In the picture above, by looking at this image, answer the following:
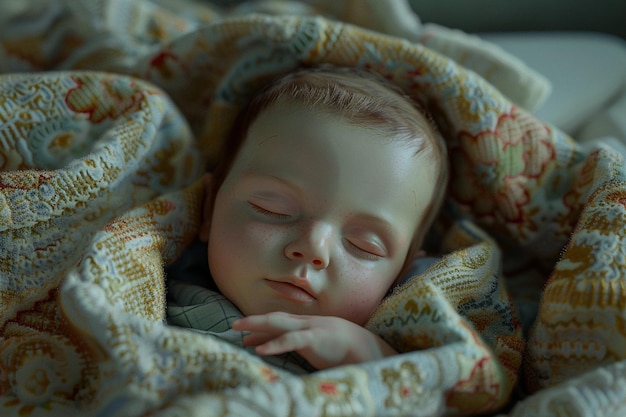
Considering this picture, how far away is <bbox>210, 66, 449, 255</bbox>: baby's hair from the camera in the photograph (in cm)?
93

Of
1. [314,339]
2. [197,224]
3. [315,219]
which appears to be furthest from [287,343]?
[197,224]

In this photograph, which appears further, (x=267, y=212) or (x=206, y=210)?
(x=206, y=210)

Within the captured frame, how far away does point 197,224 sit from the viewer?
1.00m

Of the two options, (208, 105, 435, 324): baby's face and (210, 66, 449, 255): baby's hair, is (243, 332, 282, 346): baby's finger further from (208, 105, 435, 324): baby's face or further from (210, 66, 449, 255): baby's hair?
(210, 66, 449, 255): baby's hair

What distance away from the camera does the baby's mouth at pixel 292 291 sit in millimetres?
828

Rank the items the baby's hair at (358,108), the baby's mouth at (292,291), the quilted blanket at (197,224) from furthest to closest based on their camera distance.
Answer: the baby's hair at (358,108)
the baby's mouth at (292,291)
the quilted blanket at (197,224)

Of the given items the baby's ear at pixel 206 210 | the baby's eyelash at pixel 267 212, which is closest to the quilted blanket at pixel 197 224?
the baby's ear at pixel 206 210

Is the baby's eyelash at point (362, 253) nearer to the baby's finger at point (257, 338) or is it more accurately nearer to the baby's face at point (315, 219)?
the baby's face at point (315, 219)

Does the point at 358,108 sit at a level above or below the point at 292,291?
above

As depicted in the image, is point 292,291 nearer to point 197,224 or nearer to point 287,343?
point 287,343

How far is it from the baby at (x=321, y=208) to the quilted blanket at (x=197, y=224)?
58mm

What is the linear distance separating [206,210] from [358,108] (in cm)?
27

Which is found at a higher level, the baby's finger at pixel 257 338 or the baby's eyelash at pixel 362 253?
the baby's eyelash at pixel 362 253

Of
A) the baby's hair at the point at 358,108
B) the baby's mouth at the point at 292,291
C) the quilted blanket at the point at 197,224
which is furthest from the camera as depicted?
Answer: the baby's hair at the point at 358,108
